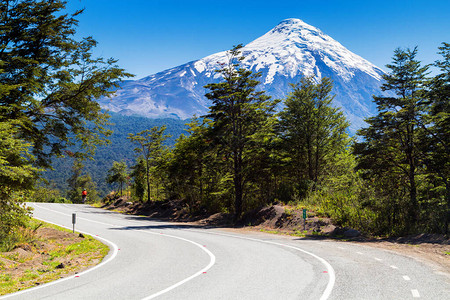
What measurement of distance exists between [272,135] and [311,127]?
10.6 ft

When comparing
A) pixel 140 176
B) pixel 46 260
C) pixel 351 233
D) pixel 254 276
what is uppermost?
pixel 140 176

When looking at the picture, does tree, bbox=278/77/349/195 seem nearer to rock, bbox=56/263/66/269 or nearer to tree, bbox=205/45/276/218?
tree, bbox=205/45/276/218

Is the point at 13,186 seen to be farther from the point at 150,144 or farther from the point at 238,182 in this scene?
the point at 150,144

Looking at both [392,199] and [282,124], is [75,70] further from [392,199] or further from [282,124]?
[392,199]

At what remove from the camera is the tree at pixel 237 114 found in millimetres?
25344

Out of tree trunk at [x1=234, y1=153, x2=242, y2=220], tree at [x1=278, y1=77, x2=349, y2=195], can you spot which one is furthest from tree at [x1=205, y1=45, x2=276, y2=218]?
tree at [x1=278, y1=77, x2=349, y2=195]

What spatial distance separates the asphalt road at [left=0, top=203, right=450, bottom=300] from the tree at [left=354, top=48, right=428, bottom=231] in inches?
241

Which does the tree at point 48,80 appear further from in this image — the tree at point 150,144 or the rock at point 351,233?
the tree at point 150,144

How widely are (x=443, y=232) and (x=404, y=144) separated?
5235 mm

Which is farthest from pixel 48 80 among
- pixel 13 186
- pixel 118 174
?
pixel 118 174

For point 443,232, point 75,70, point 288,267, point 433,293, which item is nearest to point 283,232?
point 443,232

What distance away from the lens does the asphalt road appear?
6.61 meters

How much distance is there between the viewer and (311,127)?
25.2 metres

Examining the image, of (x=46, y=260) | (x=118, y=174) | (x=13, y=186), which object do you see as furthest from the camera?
(x=118, y=174)
